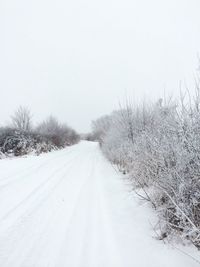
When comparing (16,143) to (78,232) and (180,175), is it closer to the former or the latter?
(78,232)

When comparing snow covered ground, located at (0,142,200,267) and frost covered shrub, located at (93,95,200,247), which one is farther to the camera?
frost covered shrub, located at (93,95,200,247)

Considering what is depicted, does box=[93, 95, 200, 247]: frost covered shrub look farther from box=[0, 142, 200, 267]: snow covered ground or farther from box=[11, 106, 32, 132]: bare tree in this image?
box=[11, 106, 32, 132]: bare tree

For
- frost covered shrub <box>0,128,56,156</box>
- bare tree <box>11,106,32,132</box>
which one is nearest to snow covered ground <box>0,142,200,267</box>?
frost covered shrub <box>0,128,56,156</box>

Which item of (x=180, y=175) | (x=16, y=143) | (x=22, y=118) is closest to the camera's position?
(x=180, y=175)

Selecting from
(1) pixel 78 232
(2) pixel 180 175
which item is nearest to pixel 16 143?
(1) pixel 78 232

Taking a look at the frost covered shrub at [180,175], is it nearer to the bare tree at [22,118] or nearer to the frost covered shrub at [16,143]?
the frost covered shrub at [16,143]

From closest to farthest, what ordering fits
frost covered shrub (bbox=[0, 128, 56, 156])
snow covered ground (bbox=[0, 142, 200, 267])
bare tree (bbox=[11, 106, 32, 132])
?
snow covered ground (bbox=[0, 142, 200, 267]) < frost covered shrub (bbox=[0, 128, 56, 156]) < bare tree (bbox=[11, 106, 32, 132])

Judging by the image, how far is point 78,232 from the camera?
3023 mm

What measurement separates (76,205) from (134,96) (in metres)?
7.43

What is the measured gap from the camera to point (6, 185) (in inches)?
222

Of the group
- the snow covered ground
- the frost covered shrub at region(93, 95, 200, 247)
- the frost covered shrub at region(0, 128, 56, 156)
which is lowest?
the snow covered ground

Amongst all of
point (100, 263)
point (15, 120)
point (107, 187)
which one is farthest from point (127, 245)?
point (15, 120)

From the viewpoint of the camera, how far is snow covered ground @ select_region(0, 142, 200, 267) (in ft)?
7.75

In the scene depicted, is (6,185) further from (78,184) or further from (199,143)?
(199,143)
